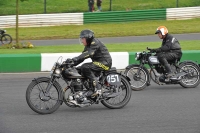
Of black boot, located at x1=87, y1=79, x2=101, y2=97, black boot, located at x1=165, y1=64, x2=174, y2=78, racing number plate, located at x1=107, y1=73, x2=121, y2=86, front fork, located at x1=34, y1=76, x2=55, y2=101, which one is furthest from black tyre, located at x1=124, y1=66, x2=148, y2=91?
front fork, located at x1=34, y1=76, x2=55, y2=101

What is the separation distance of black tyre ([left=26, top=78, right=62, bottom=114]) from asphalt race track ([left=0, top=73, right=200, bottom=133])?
5.1 inches

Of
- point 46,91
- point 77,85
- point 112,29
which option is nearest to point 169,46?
point 77,85

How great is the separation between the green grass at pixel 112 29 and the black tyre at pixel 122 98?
730 inches

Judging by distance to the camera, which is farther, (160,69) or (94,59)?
(160,69)

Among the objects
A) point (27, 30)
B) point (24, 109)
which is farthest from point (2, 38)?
point (24, 109)

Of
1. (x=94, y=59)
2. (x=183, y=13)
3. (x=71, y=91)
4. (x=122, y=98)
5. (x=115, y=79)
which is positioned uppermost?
(x=183, y=13)

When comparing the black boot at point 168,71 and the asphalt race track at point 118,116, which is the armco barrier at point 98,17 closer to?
the asphalt race track at point 118,116

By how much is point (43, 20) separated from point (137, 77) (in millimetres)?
20200

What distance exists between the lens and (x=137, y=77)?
12.7 meters

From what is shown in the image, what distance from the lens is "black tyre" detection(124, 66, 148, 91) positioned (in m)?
12.7

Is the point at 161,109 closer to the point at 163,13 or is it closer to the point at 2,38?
the point at 2,38

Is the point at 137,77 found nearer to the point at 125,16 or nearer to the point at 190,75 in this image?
the point at 190,75

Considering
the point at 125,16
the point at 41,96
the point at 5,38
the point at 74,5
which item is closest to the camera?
the point at 41,96

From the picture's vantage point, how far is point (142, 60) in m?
12.9
